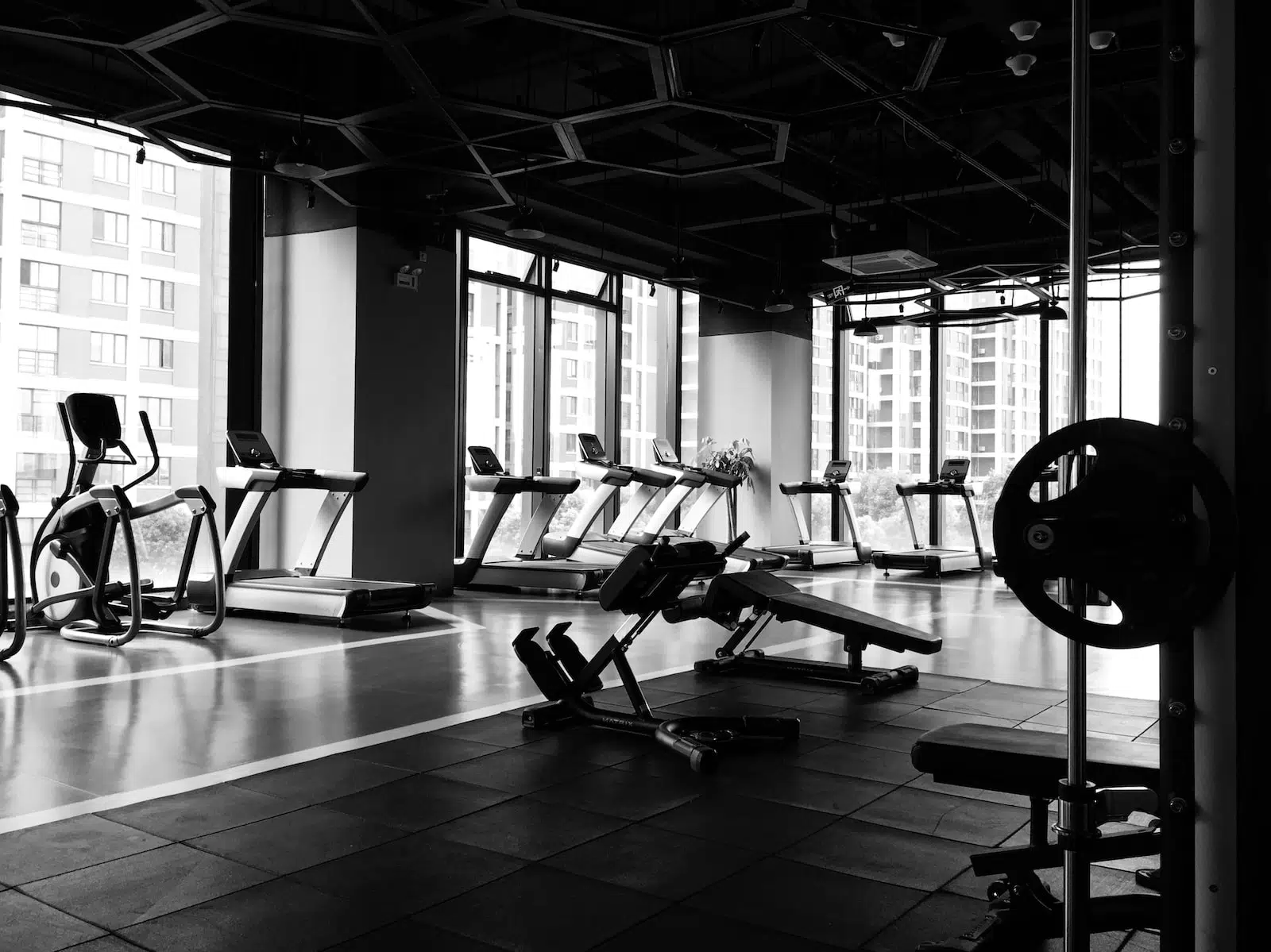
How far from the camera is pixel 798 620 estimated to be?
5.23 meters

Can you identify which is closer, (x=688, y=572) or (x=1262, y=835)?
(x=1262, y=835)

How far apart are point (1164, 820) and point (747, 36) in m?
6.74

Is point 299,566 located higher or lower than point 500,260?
lower

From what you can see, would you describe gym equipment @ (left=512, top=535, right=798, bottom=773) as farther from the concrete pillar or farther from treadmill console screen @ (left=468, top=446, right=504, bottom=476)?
the concrete pillar

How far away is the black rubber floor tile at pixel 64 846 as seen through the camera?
8.87 feet

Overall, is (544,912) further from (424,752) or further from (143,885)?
(424,752)

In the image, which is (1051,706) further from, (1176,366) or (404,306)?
(404,306)

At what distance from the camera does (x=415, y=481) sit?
29.6 feet

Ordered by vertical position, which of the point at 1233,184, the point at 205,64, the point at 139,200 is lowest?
the point at 1233,184

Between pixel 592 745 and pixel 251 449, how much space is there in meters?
4.46

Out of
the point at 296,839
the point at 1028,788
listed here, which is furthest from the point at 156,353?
the point at 1028,788

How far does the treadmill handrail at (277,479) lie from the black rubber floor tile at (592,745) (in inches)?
150

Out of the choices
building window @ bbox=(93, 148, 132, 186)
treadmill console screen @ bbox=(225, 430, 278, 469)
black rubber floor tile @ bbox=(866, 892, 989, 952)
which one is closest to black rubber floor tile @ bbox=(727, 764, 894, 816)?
black rubber floor tile @ bbox=(866, 892, 989, 952)

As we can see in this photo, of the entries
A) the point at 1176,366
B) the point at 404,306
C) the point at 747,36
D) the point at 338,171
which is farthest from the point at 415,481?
the point at 1176,366
